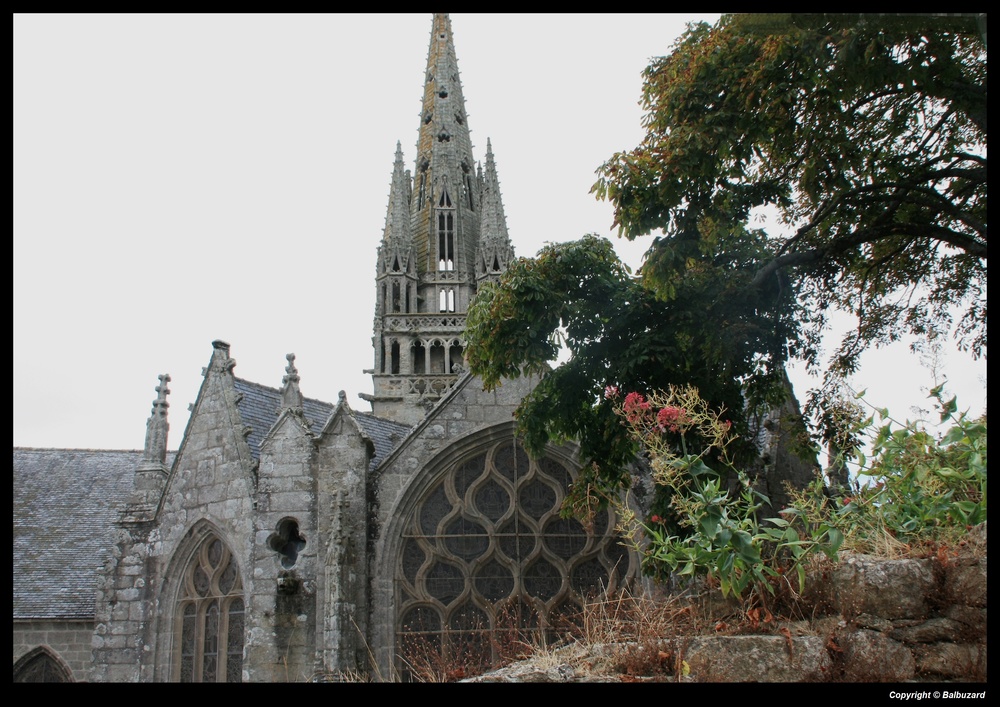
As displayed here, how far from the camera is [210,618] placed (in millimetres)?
14062

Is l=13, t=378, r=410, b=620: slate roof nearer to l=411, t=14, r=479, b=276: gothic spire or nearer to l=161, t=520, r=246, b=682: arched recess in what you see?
l=161, t=520, r=246, b=682: arched recess

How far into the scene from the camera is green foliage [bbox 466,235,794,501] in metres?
11.0

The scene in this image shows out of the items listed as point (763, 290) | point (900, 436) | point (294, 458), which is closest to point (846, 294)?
point (763, 290)

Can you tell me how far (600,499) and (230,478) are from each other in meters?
5.92

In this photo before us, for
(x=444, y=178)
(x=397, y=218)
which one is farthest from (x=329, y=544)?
(x=444, y=178)

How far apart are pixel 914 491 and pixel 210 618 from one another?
10.7 metres

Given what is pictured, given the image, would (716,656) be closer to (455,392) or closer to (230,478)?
(455,392)

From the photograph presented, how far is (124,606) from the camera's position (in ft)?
47.4

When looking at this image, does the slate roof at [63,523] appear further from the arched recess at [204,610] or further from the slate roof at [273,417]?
the arched recess at [204,610]

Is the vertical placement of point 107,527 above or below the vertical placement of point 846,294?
below

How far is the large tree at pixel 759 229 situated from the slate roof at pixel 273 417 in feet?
13.6

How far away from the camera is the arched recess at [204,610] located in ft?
45.0

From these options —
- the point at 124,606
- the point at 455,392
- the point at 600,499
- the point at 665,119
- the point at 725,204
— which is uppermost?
the point at 665,119

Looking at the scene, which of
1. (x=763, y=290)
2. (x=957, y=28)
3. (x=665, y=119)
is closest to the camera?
(x=957, y=28)
